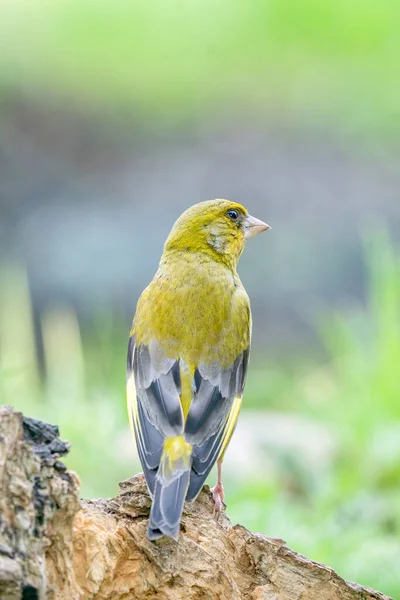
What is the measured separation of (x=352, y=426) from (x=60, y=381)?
1785mm

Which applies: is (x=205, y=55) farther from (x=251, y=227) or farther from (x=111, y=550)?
(x=111, y=550)

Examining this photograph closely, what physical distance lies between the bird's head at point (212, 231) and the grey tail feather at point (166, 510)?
165 cm

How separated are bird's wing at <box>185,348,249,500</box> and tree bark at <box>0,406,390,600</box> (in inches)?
4.7

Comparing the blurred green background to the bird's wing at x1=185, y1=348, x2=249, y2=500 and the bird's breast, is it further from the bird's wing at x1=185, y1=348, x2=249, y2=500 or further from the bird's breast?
the bird's wing at x1=185, y1=348, x2=249, y2=500

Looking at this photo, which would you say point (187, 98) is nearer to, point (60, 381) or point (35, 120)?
point (35, 120)

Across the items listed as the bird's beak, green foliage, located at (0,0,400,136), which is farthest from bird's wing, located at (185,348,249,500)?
green foliage, located at (0,0,400,136)

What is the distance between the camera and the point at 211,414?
420 centimetres

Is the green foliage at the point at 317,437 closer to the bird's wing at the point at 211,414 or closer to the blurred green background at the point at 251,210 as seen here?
the blurred green background at the point at 251,210

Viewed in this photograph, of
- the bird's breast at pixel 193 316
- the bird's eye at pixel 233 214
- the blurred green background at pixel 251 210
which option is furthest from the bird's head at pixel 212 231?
the blurred green background at pixel 251 210

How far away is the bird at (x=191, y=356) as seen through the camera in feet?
12.8

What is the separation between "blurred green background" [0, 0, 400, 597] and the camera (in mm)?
6629

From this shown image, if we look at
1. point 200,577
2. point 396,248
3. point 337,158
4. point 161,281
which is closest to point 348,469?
point 161,281

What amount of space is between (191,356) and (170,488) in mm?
943

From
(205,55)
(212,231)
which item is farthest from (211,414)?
(205,55)
